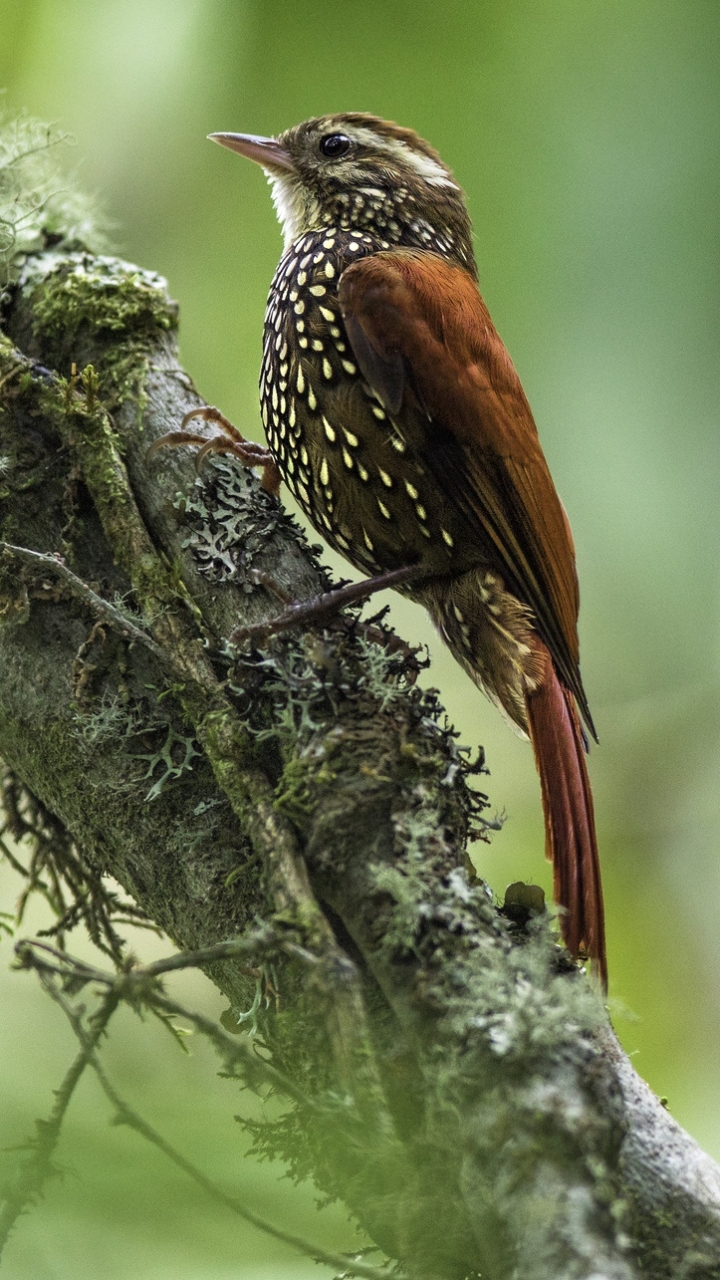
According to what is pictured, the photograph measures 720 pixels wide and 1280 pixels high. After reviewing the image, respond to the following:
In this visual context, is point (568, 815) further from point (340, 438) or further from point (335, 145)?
point (335, 145)

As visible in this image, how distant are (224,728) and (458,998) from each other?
47cm

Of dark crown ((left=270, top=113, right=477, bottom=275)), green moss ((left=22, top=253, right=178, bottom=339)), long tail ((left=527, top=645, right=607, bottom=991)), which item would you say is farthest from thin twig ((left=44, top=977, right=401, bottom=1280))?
dark crown ((left=270, top=113, right=477, bottom=275))

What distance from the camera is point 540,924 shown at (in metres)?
1.17

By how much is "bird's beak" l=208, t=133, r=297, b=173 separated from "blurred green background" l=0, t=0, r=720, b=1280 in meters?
0.62

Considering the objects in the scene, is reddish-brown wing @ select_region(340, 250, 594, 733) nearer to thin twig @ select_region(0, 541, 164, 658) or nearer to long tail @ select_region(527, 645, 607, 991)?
long tail @ select_region(527, 645, 607, 991)

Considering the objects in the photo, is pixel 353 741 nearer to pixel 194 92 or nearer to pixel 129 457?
pixel 129 457

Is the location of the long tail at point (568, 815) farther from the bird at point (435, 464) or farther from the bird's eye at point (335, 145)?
the bird's eye at point (335, 145)

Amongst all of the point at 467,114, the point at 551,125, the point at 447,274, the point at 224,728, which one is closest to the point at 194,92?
the point at 467,114

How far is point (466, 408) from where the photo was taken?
1.93 metres

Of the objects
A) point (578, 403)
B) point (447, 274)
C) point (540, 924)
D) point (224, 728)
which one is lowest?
point (540, 924)

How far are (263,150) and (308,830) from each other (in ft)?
5.80

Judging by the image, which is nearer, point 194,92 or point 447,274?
point 447,274

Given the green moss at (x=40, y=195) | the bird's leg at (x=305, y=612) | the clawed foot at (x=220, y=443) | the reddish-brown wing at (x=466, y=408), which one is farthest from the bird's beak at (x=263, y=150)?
the bird's leg at (x=305, y=612)

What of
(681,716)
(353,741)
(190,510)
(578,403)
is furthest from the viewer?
(681,716)
